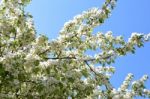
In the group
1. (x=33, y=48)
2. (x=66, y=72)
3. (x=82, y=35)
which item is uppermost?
(x=82, y=35)

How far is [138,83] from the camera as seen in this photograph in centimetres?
1833

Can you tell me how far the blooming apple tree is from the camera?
47.3 feet

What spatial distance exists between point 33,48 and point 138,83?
15.9ft

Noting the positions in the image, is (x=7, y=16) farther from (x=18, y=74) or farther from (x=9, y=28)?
(x=18, y=74)

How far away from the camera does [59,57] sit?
55.6ft

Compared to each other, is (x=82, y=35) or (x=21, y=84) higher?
(x=82, y=35)

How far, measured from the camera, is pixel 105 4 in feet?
55.3

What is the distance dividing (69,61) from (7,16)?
296 cm

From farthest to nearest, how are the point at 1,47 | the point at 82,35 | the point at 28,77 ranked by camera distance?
the point at 82,35
the point at 1,47
the point at 28,77

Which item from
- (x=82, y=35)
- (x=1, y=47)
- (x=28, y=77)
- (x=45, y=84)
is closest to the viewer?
(x=45, y=84)

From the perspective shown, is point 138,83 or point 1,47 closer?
point 1,47

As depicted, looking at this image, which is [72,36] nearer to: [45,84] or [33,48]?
[33,48]

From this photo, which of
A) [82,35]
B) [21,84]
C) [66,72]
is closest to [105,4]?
[82,35]

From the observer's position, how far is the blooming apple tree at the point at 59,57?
14.4 metres
